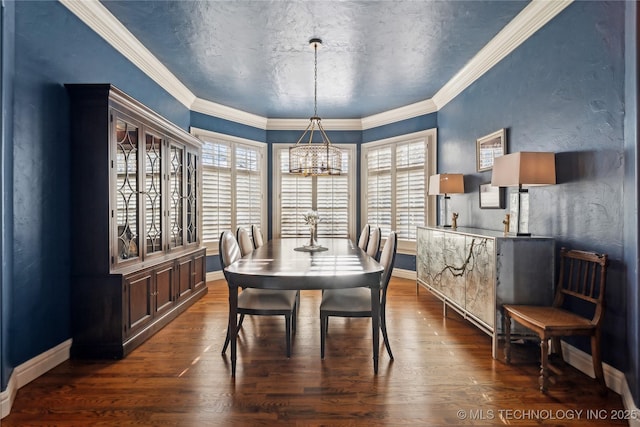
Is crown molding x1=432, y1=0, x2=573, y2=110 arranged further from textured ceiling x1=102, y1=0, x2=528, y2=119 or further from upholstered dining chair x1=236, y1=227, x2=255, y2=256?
upholstered dining chair x1=236, y1=227, x2=255, y2=256

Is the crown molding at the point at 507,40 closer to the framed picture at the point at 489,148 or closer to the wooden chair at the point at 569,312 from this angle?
the framed picture at the point at 489,148

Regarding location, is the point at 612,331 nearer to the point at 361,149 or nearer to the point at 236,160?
the point at 361,149

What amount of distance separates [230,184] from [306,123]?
1.76 m

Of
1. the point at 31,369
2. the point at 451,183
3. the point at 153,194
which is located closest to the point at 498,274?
the point at 451,183

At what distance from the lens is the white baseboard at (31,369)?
195 centimetres

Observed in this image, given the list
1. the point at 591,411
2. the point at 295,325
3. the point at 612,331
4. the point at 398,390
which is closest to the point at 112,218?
the point at 295,325

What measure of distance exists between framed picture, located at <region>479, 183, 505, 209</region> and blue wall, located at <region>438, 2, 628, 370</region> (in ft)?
0.41

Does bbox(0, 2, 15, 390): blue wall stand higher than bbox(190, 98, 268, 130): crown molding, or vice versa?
bbox(190, 98, 268, 130): crown molding

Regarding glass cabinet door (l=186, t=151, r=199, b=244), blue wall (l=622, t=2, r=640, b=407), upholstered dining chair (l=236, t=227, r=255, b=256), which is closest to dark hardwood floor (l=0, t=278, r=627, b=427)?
blue wall (l=622, t=2, r=640, b=407)

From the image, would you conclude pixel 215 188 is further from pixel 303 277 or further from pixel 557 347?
pixel 557 347

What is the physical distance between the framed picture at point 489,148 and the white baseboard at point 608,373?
1.90m

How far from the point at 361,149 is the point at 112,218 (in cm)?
439

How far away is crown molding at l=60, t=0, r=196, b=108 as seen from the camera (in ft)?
9.02

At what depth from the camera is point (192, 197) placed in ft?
14.2
